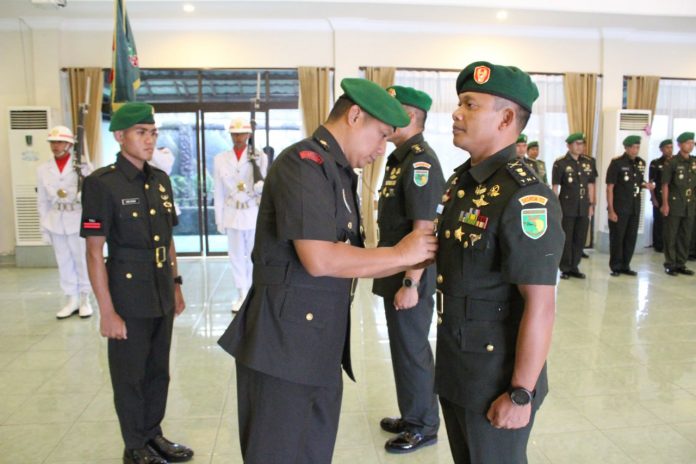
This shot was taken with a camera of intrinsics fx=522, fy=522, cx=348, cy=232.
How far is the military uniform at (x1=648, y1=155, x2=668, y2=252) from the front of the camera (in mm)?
7617

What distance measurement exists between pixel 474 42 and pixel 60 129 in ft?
18.5

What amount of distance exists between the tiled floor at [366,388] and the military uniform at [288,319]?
1127 millimetres

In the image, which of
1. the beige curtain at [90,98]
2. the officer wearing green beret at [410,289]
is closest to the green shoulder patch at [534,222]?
the officer wearing green beret at [410,289]

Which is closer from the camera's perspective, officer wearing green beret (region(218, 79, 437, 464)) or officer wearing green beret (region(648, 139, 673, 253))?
officer wearing green beret (region(218, 79, 437, 464))

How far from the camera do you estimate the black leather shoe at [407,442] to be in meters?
2.48

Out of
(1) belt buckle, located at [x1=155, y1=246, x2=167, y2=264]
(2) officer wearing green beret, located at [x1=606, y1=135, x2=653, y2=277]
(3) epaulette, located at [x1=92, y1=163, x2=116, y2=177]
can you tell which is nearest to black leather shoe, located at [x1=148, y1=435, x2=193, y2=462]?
(1) belt buckle, located at [x1=155, y1=246, x2=167, y2=264]

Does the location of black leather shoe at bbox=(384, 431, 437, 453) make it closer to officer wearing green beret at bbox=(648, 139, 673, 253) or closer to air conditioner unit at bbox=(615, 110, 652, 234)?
officer wearing green beret at bbox=(648, 139, 673, 253)

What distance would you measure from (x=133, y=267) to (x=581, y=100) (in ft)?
24.5

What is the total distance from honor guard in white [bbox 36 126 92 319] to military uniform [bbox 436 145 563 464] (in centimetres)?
432

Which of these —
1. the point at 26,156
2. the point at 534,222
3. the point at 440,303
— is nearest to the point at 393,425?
the point at 440,303

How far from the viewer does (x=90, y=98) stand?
7156mm

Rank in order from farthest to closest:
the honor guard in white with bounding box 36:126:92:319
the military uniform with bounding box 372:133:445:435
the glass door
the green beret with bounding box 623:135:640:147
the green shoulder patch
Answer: the glass door < the green beret with bounding box 623:135:640:147 < the honor guard in white with bounding box 36:126:92:319 < the military uniform with bounding box 372:133:445:435 < the green shoulder patch

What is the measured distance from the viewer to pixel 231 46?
24.1ft

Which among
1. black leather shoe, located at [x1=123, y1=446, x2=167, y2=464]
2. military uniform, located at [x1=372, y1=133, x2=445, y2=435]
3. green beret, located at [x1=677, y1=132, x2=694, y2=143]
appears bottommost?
black leather shoe, located at [x1=123, y1=446, x2=167, y2=464]
